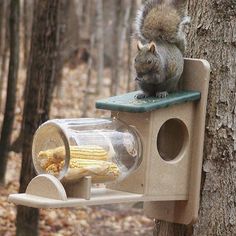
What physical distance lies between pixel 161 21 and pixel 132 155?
2.68 ft

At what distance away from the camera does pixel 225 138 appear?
159 inches

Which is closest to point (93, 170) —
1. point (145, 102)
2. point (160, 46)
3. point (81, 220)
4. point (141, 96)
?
point (145, 102)

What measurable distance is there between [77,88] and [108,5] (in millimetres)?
6271

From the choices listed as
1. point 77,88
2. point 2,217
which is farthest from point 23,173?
point 77,88

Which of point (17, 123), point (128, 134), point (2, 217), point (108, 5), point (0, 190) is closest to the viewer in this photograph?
point (128, 134)

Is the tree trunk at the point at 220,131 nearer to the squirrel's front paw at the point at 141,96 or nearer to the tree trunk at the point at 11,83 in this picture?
the squirrel's front paw at the point at 141,96

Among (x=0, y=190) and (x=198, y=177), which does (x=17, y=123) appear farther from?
(x=198, y=177)

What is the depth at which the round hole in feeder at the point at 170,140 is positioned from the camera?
163 inches

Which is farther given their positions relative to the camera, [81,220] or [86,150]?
[81,220]

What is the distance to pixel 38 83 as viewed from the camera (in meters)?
7.70

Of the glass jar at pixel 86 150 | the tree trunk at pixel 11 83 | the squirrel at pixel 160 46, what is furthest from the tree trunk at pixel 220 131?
the tree trunk at pixel 11 83

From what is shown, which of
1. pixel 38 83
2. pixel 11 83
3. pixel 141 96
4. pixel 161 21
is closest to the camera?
pixel 141 96

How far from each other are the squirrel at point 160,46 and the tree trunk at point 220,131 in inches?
7.8

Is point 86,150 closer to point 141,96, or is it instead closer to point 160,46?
point 141,96
